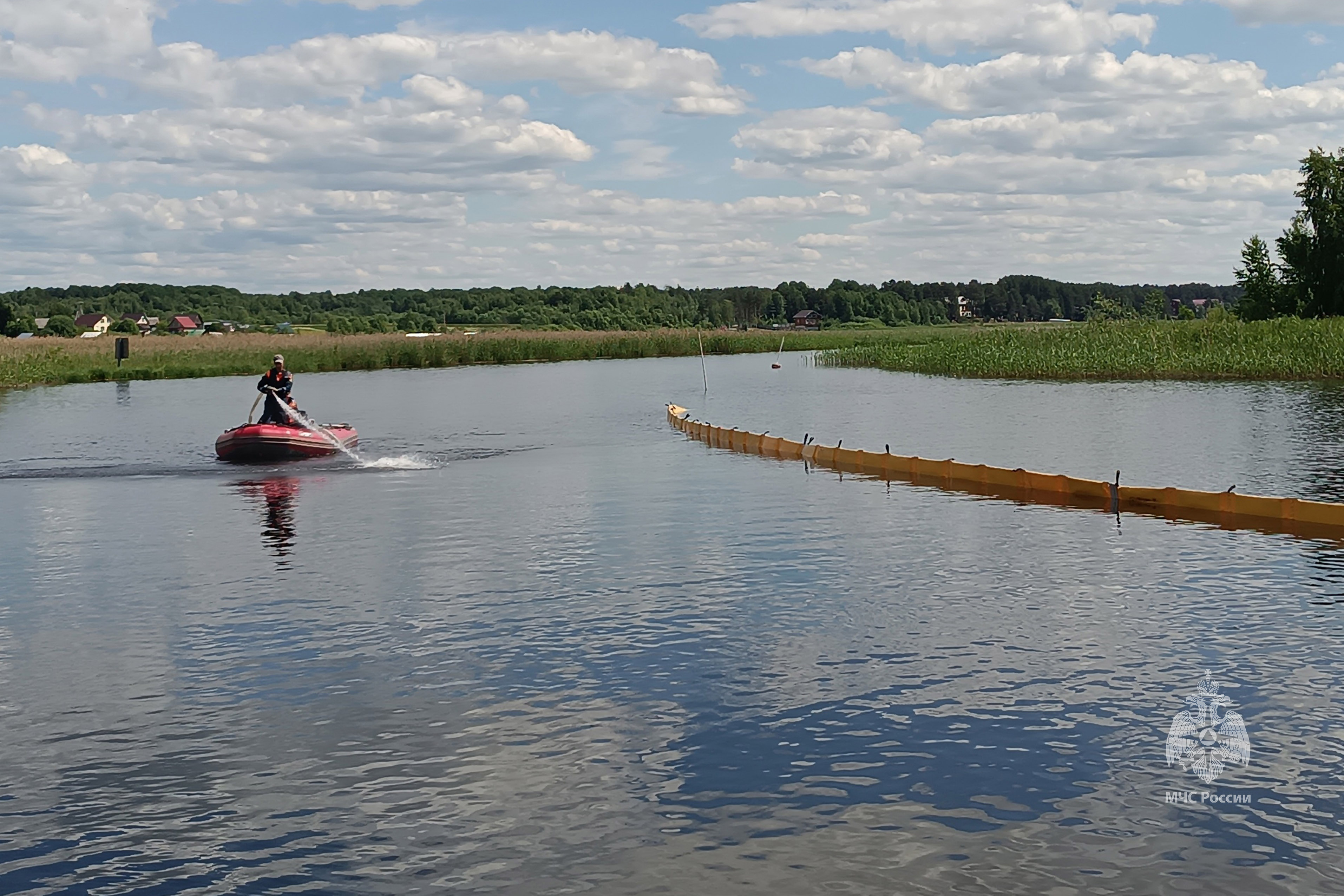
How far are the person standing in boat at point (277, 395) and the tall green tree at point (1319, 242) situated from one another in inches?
2706

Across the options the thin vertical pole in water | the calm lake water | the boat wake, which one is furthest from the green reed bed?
the boat wake

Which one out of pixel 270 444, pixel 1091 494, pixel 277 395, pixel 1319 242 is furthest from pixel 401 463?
pixel 1319 242

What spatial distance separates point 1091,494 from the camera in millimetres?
21875

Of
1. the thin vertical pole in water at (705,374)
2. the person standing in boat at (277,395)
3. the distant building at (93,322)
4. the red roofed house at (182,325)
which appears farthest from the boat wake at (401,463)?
the distant building at (93,322)

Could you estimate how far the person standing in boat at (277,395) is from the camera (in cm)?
3144

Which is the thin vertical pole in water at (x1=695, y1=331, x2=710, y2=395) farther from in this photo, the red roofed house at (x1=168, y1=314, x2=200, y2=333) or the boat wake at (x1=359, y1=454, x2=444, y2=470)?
the red roofed house at (x1=168, y1=314, x2=200, y2=333)

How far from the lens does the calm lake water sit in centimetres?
794

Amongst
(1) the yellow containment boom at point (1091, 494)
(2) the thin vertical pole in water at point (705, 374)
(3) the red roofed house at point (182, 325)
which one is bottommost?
(1) the yellow containment boom at point (1091, 494)

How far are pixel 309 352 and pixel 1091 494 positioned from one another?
236ft

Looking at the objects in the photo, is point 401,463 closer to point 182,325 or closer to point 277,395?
point 277,395

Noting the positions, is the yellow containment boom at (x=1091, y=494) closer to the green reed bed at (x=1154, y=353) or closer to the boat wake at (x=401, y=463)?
the boat wake at (x=401, y=463)

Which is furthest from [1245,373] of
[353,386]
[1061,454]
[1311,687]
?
[1311,687]

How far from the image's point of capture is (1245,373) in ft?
185

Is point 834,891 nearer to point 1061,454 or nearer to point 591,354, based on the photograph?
point 1061,454
